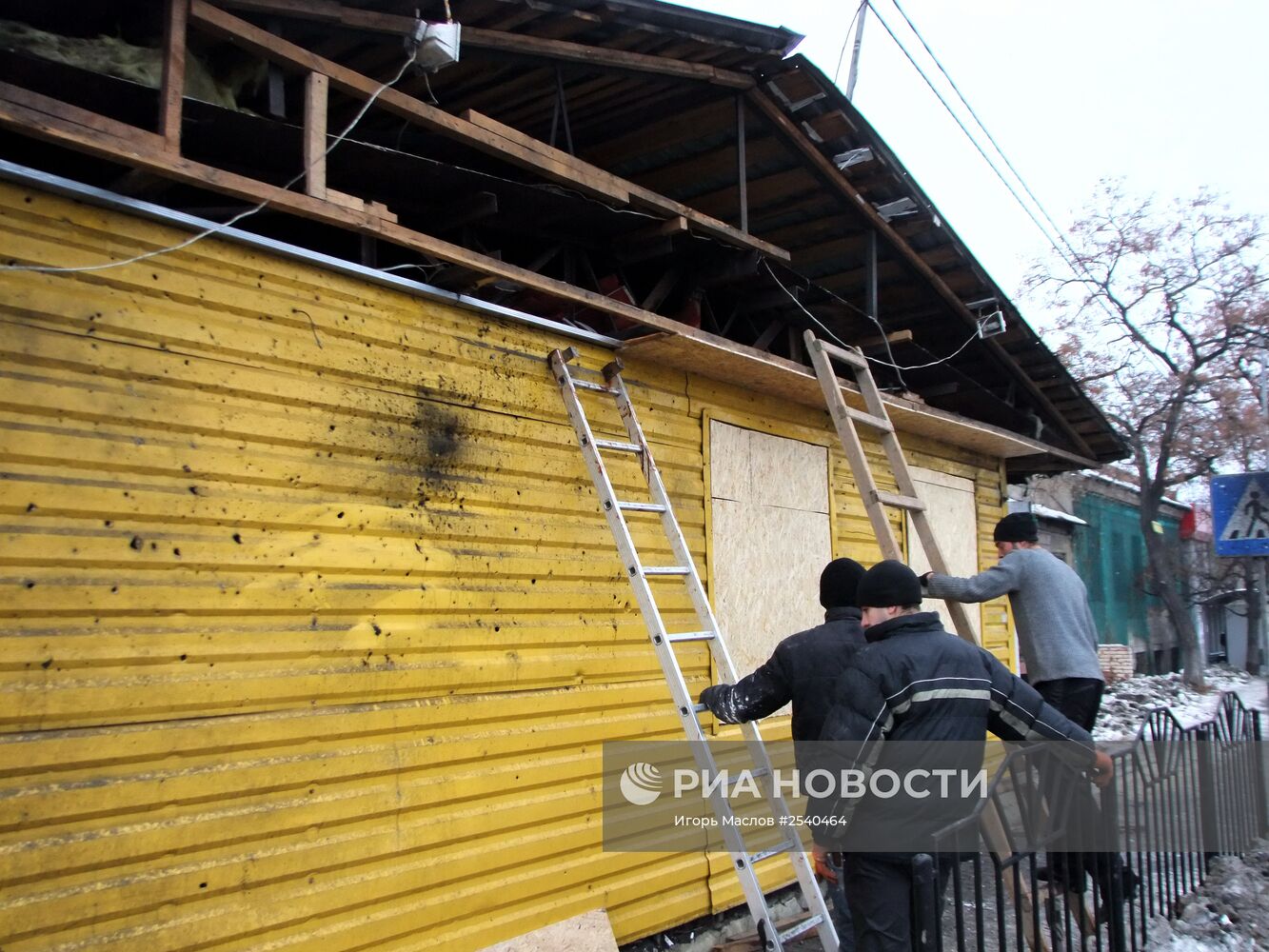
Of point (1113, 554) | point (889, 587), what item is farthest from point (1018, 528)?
point (1113, 554)

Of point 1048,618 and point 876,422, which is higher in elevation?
point 876,422

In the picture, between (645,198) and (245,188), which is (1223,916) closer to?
(645,198)

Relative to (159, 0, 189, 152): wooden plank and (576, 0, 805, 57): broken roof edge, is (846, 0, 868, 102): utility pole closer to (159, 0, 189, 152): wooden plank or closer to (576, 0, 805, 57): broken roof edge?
(576, 0, 805, 57): broken roof edge

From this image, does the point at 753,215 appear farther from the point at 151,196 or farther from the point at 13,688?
the point at 13,688

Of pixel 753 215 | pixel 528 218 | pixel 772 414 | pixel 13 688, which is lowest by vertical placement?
pixel 13 688

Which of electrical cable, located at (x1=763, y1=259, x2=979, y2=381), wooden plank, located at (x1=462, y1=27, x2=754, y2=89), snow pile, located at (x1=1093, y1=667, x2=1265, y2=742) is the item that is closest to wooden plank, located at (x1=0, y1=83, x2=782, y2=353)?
wooden plank, located at (x1=462, y1=27, x2=754, y2=89)

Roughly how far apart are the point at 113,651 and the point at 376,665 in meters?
1.01

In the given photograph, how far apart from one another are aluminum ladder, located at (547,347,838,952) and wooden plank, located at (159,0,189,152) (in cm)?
207

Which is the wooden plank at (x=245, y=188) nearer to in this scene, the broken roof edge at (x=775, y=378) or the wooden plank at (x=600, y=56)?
the broken roof edge at (x=775, y=378)

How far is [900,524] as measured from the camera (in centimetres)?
777

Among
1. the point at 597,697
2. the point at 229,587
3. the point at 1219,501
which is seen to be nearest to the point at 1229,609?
the point at 1219,501

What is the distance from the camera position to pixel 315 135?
3.51 meters

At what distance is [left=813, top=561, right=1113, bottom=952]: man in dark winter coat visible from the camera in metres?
3.14

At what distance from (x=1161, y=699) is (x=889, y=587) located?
17.1m
